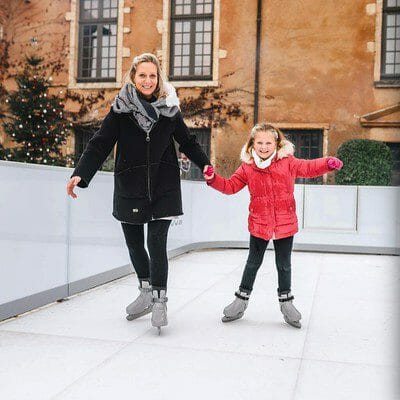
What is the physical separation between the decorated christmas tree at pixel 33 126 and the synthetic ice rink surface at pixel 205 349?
24.7ft

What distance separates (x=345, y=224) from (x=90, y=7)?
11320 millimetres

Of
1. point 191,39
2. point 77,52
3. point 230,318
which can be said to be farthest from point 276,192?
point 77,52

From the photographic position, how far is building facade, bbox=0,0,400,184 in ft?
43.9

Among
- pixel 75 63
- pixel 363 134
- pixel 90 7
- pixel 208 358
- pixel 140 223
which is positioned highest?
pixel 90 7

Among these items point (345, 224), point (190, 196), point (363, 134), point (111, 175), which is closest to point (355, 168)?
point (363, 134)

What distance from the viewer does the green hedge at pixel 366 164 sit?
11.9 metres

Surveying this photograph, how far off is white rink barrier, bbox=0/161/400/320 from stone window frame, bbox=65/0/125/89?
8466 mm

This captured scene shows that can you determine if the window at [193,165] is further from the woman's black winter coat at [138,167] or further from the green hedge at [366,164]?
the woman's black winter coat at [138,167]

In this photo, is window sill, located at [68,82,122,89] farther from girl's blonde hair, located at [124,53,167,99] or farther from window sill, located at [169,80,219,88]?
girl's blonde hair, located at [124,53,167,99]

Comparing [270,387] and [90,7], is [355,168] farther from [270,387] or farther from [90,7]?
[270,387]

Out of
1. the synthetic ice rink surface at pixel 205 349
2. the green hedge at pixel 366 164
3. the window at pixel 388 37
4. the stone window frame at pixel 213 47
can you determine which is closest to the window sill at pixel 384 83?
the window at pixel 388 37

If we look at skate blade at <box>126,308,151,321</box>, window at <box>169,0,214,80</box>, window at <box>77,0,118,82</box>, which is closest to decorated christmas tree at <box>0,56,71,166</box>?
window at <box>77,0,118,82</box>

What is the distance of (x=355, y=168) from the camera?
39.6ft

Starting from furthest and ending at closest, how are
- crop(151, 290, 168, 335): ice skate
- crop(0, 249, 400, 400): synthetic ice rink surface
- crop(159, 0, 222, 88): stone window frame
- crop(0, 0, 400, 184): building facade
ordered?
crop(159, 0, 222, 88): stone window frame, crop(0, 0, 400, 184): building facade, crop(151, 290, 168, 335): ice skate, crop(0, 249, 400, 400): synthetic ice rink surface
